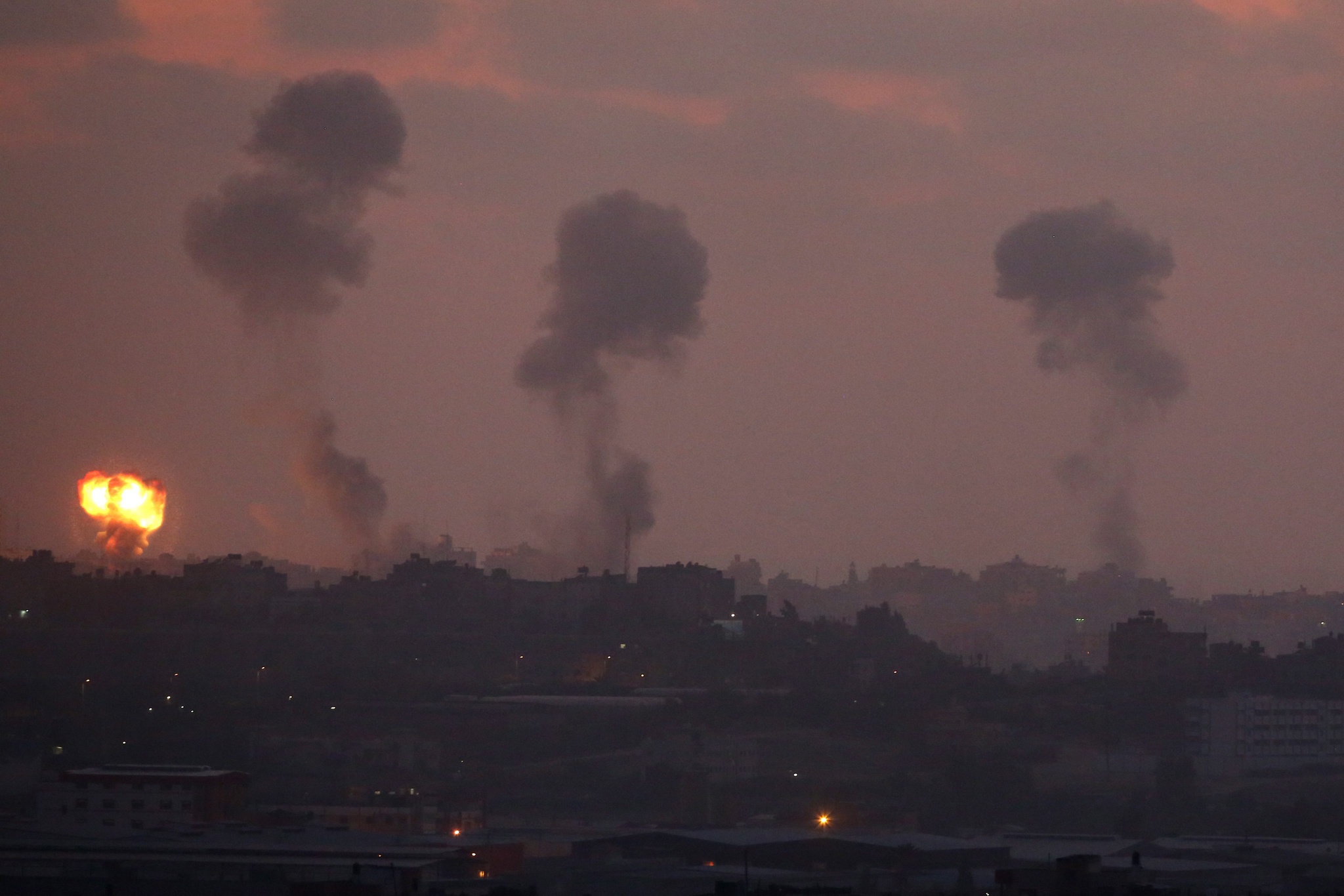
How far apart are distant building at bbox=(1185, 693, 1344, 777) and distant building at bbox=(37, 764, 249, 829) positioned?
29.5m

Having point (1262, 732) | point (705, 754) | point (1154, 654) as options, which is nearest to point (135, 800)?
point (705, 754)

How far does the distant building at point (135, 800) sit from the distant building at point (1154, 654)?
35.2m

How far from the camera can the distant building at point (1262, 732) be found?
235 feet

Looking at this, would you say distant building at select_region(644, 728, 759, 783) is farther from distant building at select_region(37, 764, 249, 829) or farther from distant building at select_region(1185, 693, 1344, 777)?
distant building at select_region(37, 764, 249, 829)

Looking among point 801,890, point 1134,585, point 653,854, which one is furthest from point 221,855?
point 1134,585

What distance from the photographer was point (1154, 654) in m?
79.8

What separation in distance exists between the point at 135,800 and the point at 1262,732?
34556 millimetres

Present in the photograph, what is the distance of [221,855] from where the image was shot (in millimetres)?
40250

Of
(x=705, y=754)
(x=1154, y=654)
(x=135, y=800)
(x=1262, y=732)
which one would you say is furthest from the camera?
(x=1154, y=654)

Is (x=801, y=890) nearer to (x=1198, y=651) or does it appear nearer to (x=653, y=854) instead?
(x=653, y=854)

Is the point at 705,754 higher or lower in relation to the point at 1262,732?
lower

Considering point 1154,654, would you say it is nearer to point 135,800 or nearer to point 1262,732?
point 1262,732

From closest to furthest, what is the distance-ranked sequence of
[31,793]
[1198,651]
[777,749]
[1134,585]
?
1. [31,793]
2. [777,749]
3. [1198,651]
4. [1134,585]

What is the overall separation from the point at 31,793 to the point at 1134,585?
91228 millimetres
